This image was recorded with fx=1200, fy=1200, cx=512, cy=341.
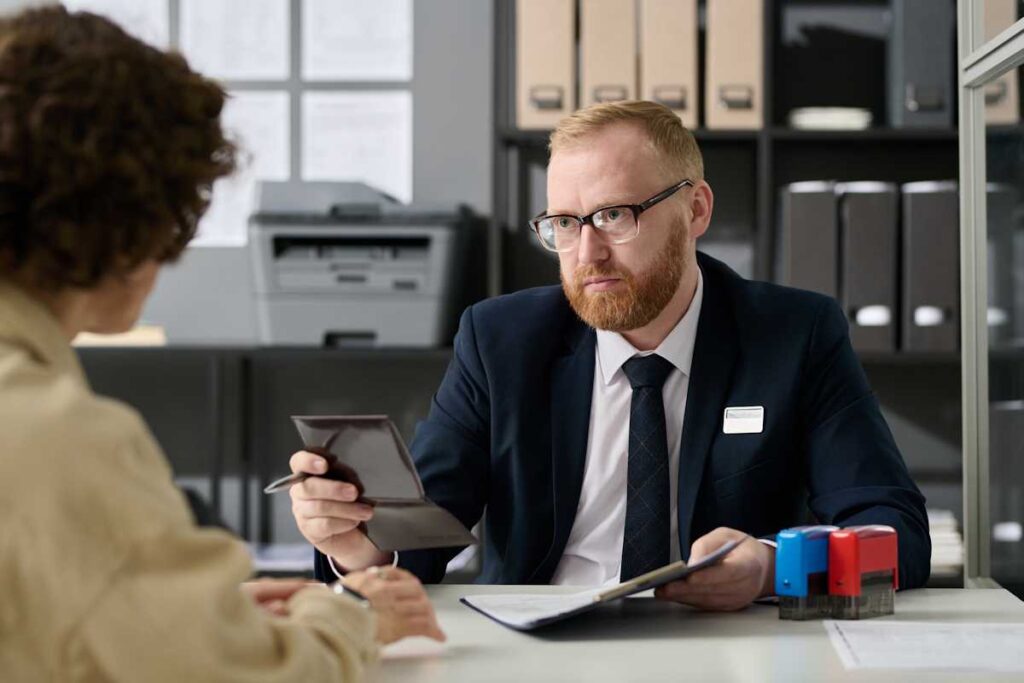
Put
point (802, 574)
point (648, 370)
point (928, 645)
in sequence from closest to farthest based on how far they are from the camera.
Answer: point (928, 645) → point (802, 574) → point (648, 370)

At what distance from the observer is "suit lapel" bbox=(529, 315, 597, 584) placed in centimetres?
172

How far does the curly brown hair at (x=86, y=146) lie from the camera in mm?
750

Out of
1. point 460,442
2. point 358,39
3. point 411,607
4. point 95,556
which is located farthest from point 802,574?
point 358,39

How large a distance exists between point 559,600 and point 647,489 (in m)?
0.36

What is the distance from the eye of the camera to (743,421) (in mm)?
1697

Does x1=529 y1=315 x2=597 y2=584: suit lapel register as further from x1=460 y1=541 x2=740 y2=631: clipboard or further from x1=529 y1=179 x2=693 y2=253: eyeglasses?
x1=460 y1=541 x2=740 y2=631: clipboard

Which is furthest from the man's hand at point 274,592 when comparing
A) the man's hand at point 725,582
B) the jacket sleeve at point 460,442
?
the jacket sleeve at point 460,442

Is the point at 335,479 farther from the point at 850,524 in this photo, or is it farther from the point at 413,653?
the point at 850,524

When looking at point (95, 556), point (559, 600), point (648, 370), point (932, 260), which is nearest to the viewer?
point (95, 556)

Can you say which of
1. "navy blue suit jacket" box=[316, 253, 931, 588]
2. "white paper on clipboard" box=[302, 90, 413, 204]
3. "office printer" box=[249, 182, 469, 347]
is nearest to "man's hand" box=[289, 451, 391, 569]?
"navy blue suit jacket" box=[316, 253, 931, 588]

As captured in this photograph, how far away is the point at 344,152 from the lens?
3.22m

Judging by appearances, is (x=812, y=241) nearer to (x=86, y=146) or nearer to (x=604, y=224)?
(x=604, y=224)

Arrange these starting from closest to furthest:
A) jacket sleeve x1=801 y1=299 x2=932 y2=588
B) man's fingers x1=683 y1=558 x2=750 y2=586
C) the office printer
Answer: man's fingers x1=683 y1=558 x2=750 y2=586 → jacket sleeve x1=801 y1=299 x2=932 y2=588 → the office printer

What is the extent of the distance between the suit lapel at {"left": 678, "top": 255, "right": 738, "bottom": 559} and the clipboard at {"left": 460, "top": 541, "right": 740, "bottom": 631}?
301mm
